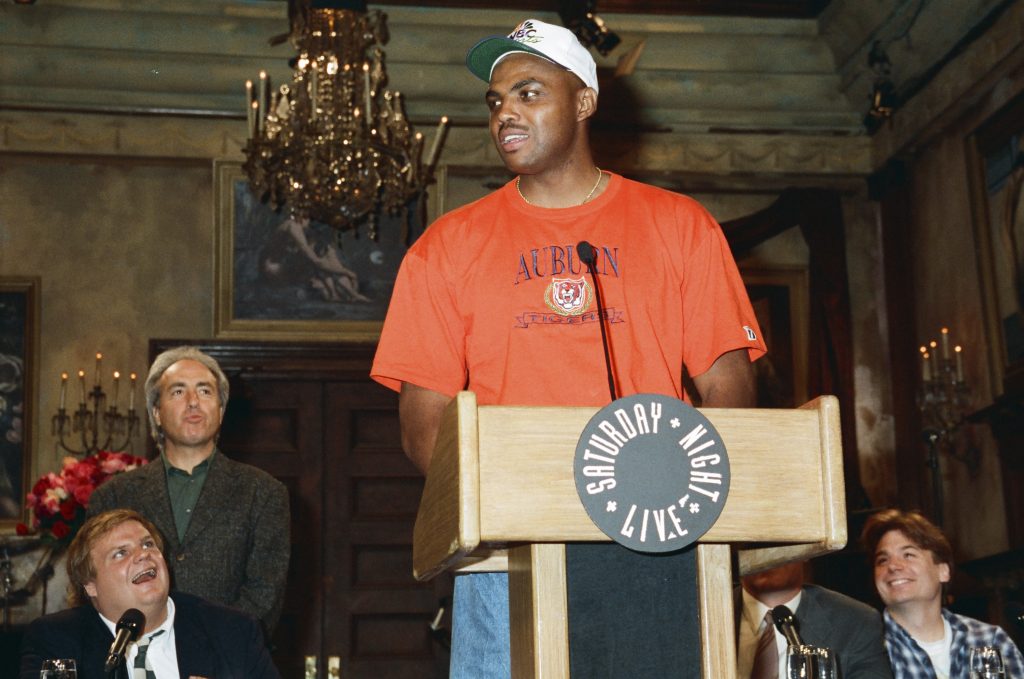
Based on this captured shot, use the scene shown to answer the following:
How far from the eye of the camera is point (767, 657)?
4.12 meters

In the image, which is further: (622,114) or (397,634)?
(622,114)

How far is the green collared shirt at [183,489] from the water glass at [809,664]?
209 cm

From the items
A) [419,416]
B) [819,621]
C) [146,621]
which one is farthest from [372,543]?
[419,416]

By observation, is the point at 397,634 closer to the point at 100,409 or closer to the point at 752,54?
the point at 100,409

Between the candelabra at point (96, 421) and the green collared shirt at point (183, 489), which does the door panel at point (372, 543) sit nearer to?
the candelabra at point (96, 421)

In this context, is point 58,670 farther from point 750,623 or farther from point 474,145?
point 474,145

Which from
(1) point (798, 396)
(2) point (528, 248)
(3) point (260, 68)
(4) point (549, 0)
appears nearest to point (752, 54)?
(4) point (549, 0)

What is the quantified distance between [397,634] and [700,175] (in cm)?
366

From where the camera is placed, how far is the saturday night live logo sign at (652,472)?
164cm

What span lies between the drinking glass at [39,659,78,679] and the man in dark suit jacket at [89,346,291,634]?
3.86ft

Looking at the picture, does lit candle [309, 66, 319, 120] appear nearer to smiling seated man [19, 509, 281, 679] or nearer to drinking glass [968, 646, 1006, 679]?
smiling seated man [19, 509, 281, 679]

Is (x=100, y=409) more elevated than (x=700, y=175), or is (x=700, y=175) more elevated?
(x=700, y=175)

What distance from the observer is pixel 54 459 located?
26.6 feet

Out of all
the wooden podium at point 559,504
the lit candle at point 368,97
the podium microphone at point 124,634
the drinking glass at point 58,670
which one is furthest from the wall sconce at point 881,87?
the wooden podium at point 559,504
